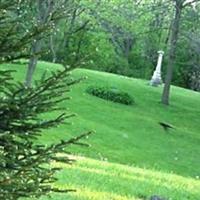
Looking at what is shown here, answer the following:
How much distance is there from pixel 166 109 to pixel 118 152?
530 inches

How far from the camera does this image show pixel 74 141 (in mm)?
5215

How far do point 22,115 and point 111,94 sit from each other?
33.0 metres

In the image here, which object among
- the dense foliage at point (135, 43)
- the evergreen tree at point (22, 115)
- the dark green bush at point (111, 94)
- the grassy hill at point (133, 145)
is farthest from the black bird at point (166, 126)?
the evergreen tree at point (22, 115)

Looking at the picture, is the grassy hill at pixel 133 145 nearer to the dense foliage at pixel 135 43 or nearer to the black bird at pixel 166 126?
the black bird at pixel 166 126

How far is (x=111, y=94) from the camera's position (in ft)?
125

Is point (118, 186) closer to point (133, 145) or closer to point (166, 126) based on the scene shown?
point (133, 145)

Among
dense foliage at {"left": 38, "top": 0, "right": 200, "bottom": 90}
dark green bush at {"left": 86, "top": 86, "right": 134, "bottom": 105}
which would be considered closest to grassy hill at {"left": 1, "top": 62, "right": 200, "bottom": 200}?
dark green bush at {"left": 86, "top": 86, "right": 134, "bottom": 105}

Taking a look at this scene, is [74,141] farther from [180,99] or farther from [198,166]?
[180,99]

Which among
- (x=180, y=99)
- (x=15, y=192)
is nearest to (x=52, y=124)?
(x=15, y=192)

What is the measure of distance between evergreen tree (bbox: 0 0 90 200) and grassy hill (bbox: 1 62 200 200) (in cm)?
539

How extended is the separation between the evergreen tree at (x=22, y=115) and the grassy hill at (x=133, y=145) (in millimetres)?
5390

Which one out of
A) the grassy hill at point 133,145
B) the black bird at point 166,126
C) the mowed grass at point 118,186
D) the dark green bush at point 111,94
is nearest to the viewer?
the mowed grass at point 118,186

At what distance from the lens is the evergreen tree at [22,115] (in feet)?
15.9

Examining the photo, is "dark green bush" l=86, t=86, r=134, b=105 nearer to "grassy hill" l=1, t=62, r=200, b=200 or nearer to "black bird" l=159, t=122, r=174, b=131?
"grassy hill" l=1, t=62, r=200, b=200
